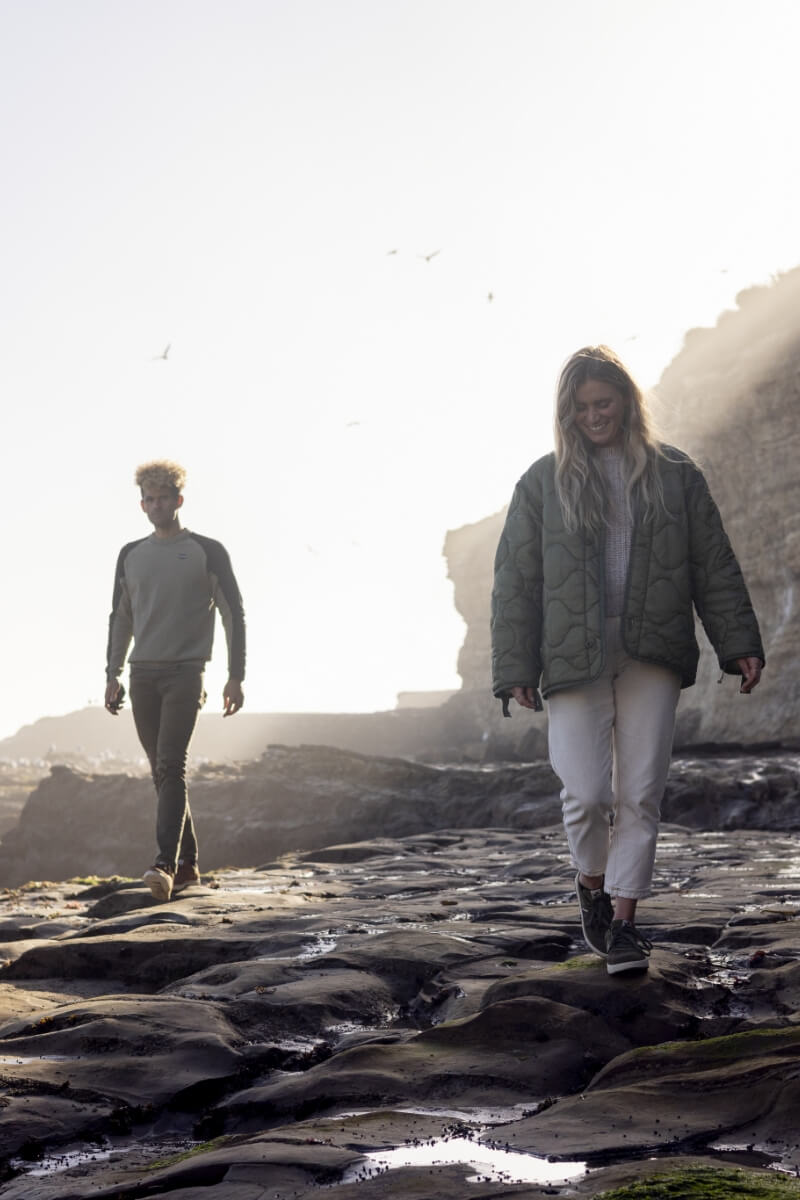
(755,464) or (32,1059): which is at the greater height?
(755,464)

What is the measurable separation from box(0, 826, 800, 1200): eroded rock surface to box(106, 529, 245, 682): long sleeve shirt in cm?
148

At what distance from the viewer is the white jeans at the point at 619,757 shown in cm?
400

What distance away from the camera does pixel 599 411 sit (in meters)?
4.17

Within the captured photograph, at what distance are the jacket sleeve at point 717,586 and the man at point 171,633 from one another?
10.8 feet

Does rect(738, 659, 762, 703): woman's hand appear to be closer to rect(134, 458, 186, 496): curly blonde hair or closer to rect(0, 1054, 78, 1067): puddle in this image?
rect(0, 1054, 78, 1067): puddle

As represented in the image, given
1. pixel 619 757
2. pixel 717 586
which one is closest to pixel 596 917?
pixel 619 757

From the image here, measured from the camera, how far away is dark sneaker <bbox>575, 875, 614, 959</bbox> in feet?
13.2

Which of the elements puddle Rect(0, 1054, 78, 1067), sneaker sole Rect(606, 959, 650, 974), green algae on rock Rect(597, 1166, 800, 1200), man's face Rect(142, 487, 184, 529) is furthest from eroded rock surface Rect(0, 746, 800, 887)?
green algae on rock Rect(597, 1166, 800, 1200)

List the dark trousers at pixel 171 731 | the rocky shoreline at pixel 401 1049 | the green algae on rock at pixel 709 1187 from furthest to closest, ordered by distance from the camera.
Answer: the dark trousers at pixel 171 731 < the rocky shoreline at pixel 401 1049 < the green algae on rock at pixel 709 1187

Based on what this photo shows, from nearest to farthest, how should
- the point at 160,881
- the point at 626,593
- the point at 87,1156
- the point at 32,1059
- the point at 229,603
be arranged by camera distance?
the point at 87,1156
the point at 32,1059
the point at 626,593
the point at 160,881
the point at 229,603

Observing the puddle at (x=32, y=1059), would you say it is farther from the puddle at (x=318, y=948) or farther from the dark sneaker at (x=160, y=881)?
the dark sneaker at (x=160, y=881)

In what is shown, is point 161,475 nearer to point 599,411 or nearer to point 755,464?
point 599,411

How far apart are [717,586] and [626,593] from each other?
0.35 meters

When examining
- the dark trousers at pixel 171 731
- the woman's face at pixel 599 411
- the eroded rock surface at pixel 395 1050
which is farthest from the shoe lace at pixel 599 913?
the dark trousers at pixel 171 731
